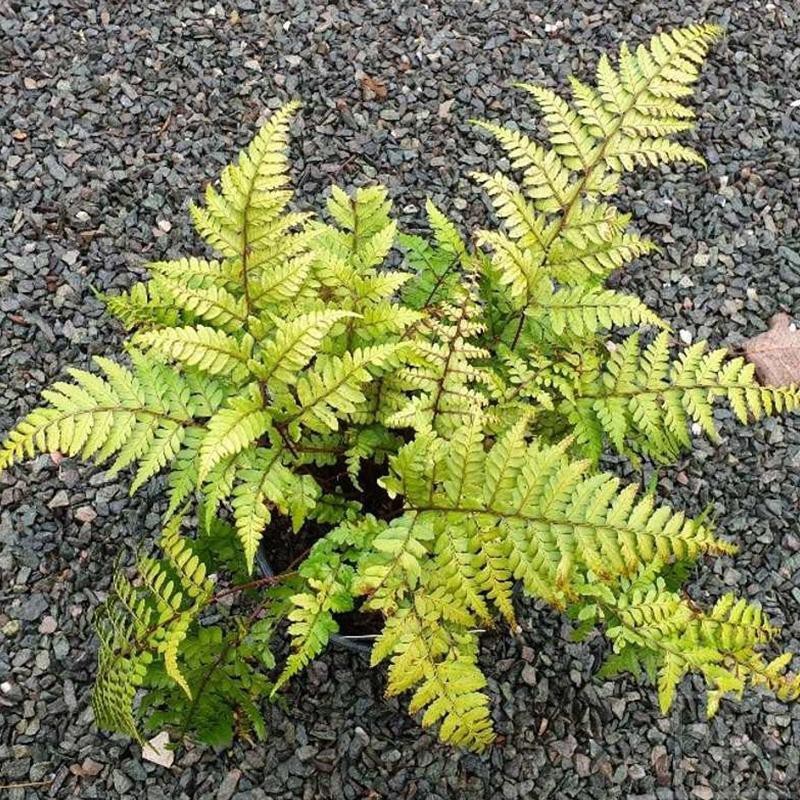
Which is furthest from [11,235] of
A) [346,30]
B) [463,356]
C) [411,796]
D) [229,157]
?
[411,796]

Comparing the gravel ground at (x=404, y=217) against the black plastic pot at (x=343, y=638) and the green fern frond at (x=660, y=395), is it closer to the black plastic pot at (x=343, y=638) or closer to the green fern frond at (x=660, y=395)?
the black plastic pot at (x=343, y=638)

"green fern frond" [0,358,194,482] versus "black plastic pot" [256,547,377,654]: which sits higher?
"green fern frond" [0,358,194,482]

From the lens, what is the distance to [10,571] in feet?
9.68

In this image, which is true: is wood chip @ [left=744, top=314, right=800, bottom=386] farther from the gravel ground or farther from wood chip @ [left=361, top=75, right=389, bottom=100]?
wood chip @ [left=361, top=75, right=389, bottom=100]

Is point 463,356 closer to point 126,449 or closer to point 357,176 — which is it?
point 126,449

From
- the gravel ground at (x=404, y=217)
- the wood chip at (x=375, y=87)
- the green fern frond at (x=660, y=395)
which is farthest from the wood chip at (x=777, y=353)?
the wood chip at (x=375, y=87)

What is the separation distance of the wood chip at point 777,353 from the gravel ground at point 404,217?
6cm

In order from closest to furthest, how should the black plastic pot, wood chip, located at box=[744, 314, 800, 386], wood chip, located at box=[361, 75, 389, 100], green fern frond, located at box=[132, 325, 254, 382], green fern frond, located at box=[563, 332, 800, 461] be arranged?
green fern frond, located at box=[132, 325, 254, 382] < green fern frond, located at box=[563, 332, 800, 461] < the black plastic pot < wood chip, located at box=[744, 314, 800, 386] < wood chip, located at box=[361, 75, 389, 100]

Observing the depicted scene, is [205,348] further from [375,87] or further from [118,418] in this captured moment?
[375,87]

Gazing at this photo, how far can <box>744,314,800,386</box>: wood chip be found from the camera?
11.1ft

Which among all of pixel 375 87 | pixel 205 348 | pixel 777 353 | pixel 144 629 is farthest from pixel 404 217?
pixel 144 629

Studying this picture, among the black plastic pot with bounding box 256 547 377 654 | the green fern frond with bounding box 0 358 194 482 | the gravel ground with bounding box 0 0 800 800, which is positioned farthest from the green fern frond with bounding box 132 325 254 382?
the gravel ground with bounding box 0 0 800 800

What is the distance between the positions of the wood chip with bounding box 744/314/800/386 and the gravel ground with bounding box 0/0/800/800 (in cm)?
6

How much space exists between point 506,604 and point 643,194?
2.20 m
